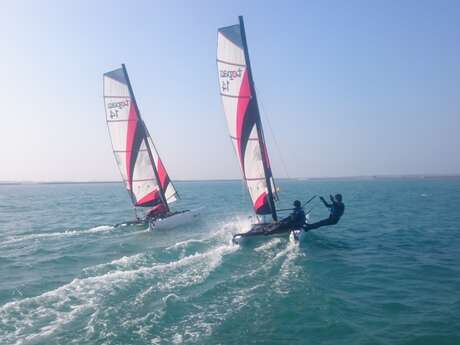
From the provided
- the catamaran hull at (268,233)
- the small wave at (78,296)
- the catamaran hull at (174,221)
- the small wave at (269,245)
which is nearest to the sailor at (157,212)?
the catamaran hull at (174,221)

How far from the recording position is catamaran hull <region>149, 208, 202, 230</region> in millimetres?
24844

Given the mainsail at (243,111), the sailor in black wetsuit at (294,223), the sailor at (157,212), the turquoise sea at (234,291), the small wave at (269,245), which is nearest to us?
the turquoise sea at (234,291)

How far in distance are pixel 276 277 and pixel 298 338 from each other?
4.54m

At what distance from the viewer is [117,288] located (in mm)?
12352

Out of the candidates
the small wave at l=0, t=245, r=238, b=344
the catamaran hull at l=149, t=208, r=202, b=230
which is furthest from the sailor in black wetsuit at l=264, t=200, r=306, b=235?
the catamaran hull at l=149, t=208, r=202, b=230

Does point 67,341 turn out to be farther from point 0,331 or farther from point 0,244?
point 0,244

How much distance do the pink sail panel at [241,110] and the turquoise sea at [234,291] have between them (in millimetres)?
3242

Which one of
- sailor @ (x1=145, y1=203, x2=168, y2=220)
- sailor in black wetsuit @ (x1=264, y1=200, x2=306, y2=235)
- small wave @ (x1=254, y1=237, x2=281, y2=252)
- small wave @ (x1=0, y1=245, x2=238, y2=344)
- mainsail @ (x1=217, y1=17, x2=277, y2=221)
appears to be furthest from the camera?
sailor @ (x1=145, y1=203, x2=168, y2=220)

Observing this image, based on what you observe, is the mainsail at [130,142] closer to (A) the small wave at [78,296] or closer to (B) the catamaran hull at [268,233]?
(B) the catamaran hull at [268,233]

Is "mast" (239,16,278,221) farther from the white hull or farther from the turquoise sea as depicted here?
the turquoise sea

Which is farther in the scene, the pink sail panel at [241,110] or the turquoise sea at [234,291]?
the pink sail panel at [241,110]

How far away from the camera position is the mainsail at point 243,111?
18.2 meters

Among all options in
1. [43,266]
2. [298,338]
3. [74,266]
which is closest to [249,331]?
[298,338]

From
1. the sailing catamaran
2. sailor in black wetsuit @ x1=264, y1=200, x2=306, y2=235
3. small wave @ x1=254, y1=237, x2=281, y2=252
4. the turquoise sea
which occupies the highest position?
the sailing catamaran
